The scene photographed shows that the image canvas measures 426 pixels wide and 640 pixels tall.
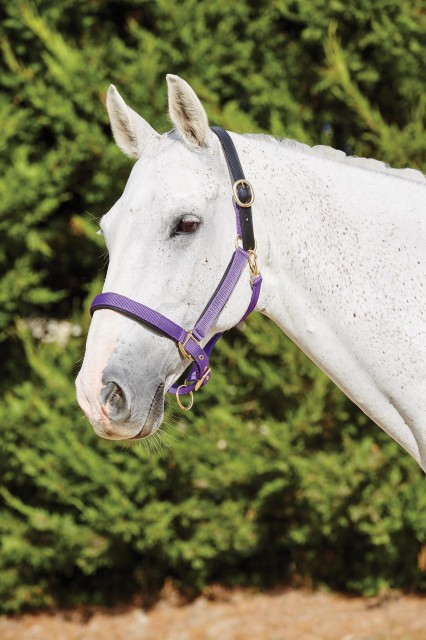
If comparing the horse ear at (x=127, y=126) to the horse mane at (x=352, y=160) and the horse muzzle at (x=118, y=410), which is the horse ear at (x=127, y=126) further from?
the horse muzzle at (x=118, y=410)

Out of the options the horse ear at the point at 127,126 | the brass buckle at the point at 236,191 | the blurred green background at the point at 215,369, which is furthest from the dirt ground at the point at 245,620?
the horse ear at the point at 127,126

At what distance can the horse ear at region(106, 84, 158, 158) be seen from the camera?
2184 millimetres

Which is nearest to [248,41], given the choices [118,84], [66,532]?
[118,84]

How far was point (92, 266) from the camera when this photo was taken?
Result: 477 cm

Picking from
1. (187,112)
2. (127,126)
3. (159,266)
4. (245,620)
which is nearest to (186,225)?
(159,266)

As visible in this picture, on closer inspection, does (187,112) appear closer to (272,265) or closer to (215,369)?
(272,265)

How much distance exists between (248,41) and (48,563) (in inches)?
139

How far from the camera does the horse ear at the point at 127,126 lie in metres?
2.18

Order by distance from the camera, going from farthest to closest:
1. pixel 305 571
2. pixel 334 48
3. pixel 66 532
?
1. pixel 305 571
2. pixel 66 532
3. pixel 334 48

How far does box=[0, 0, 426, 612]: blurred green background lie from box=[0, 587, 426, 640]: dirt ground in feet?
0.39

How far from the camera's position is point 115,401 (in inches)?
71.4

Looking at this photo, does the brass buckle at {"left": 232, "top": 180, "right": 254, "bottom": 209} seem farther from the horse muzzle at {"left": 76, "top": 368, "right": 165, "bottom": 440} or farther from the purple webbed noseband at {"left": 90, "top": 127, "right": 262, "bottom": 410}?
the horse muzzle at {"left": 76, "top": 368, "right": 165, "bottom": 440}

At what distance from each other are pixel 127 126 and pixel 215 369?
234 centimetres

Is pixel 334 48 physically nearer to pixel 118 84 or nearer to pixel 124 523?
pixel 118 84
